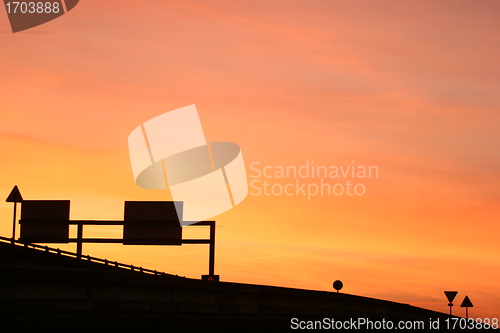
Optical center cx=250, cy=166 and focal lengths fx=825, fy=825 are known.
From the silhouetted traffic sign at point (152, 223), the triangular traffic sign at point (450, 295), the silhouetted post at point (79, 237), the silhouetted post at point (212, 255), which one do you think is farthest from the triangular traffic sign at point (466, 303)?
the silhouetted post at point (79, 237)

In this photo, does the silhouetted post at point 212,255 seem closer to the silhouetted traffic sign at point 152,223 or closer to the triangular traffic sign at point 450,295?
the silhouetted traffic sign at point 152,223

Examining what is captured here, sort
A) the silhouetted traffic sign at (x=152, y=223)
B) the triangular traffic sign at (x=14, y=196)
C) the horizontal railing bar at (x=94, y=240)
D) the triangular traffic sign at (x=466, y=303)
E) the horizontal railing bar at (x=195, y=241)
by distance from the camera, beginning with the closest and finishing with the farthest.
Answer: the triangular traffic sign at (x=466, y=303), the triangular traffic sign at (x=14, y=196), the silhouetted traffic sign at (x=152, y=223), the horizontal railing bar at (x=195, y=241), the horizontal railing bar at (x=94, y=240)

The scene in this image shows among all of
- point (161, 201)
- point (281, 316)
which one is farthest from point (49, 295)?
point (161, 201)

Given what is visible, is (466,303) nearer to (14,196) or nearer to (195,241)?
(195,241)

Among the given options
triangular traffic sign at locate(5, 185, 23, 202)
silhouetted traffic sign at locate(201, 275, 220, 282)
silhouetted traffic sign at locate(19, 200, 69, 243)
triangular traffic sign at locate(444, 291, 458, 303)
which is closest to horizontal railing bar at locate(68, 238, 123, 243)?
silhouetted traffic sign at locate(19, 200, 69, 243)

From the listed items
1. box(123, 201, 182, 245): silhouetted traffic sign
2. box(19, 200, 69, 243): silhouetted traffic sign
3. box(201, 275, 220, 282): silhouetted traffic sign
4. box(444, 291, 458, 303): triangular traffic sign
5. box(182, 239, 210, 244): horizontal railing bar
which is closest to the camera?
box(444, 291, 458, 303): triangular traffic sign

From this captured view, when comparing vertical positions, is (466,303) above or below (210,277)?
below

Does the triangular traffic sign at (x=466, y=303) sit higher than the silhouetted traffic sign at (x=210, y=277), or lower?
lower

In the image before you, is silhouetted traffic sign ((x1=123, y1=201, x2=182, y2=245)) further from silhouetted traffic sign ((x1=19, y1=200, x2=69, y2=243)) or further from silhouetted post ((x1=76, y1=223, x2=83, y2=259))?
silhouetted traffic sign ((x1=19, y1=200, x2=69, y2=243))

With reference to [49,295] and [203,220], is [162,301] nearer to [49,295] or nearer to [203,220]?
[49,295]

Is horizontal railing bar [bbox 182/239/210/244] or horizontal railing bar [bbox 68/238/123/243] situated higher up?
horizontal railing bar [bbox 68/238/123/243]

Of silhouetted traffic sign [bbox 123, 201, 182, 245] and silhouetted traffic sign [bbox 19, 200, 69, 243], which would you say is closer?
silhouetted traffic sign [bbox 123, 201, 182, 245]

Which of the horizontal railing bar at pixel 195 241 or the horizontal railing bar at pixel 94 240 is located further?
the horizontal railing bar at pixel 94 240

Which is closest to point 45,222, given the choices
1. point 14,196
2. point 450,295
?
point 14,196
